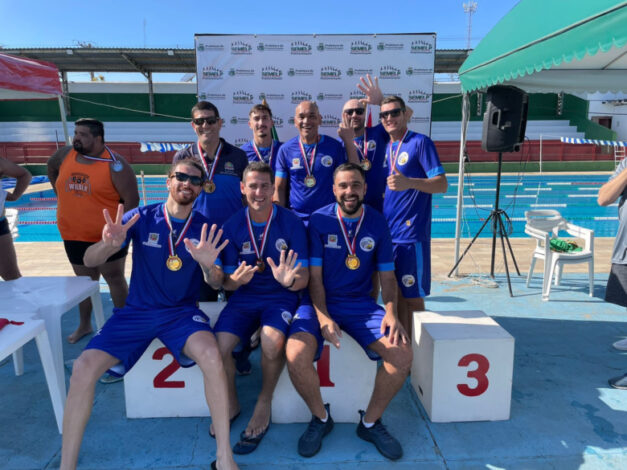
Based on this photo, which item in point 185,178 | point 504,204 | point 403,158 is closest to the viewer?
point 185,178

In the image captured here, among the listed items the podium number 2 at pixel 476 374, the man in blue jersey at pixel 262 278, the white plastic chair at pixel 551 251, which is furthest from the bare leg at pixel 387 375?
the white plastic chair at pixel 551 251

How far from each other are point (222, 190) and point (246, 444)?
1795 millimetres

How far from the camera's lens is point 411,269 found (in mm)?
3324

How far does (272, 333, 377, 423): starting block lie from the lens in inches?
106

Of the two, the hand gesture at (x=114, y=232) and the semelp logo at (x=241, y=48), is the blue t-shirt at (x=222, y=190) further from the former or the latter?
the semelp logo at (x=241, y=48)

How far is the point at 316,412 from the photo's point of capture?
253 centimetres

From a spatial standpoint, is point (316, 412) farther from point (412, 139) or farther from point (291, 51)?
point (291, 51)

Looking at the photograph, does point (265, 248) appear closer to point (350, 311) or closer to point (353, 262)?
point (353, 262)

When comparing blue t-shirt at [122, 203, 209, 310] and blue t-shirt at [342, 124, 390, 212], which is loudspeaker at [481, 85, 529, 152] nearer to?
blue t-shirt at [342, 124, 390, 212]

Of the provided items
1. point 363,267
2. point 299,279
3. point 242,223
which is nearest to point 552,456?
point 363,267

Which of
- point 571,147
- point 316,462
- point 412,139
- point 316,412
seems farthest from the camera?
point 571,147

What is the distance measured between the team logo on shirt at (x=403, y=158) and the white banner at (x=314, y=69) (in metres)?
1.53

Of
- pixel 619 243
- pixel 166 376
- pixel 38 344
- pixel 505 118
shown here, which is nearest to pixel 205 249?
pixel 166 376

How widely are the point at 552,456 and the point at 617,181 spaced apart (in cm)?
177
